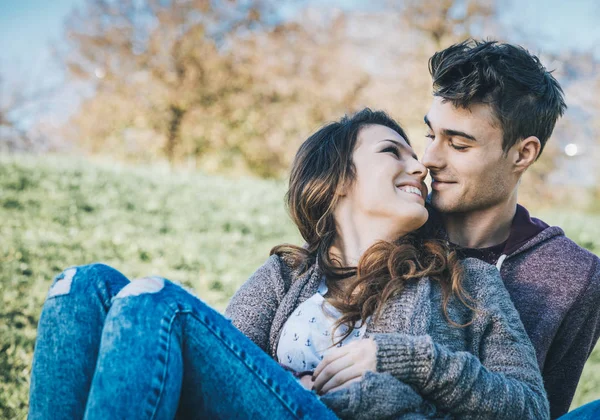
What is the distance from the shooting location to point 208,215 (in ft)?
25.4

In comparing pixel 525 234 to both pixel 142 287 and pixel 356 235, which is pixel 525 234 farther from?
pixel 142 287

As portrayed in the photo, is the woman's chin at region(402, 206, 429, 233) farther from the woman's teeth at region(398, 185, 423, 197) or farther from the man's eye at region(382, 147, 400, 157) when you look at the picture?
the man's eye at region(382, 147, 400, 157)

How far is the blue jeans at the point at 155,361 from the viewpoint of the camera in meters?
1.62

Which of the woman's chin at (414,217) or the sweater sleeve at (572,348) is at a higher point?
the woman's chin at (414,217)

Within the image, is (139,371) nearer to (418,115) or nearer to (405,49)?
(418,115)

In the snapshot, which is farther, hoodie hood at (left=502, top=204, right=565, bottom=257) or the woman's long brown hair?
hoodie hood at (left=502, top=204, right=565, bottom=257)

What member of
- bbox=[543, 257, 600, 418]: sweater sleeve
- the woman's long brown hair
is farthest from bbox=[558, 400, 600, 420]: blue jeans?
bbox=[543, 257, 600, 418]: sweater sleeve

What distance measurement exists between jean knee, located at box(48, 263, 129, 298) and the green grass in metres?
1.59

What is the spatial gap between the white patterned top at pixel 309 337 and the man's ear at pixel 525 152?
1195 millimetres

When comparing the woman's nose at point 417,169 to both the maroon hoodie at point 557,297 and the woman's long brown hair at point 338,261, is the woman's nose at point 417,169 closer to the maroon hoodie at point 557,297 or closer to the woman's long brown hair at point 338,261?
the woman's long brown hair at point 338,261

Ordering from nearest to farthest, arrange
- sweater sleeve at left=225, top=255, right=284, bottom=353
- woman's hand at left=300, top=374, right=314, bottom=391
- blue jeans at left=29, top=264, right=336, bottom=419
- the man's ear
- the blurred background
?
blue jeans at left=29, top=264, right=336, bottom=419, woman's hand at left=300, top=374, right=314, bottom=391, sweater sleeve at left=225, top=255, right=284, bottom=353, the man's ear, the blurred background

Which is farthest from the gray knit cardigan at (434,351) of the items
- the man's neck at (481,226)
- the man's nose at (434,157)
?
the man's nose at (434,157)

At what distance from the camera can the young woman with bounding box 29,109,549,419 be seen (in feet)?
5.52

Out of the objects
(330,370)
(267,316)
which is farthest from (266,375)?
(267,316)
